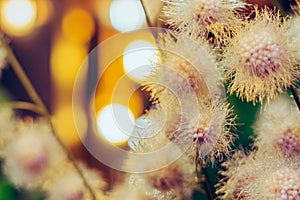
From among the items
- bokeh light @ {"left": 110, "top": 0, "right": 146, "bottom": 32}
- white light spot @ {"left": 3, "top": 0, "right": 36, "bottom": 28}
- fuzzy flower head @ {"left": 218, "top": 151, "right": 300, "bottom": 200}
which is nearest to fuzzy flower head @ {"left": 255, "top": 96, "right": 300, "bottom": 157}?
fuzzy flower head @ {"left": 218, "top": 151, "right": 300, "bottom": 200}

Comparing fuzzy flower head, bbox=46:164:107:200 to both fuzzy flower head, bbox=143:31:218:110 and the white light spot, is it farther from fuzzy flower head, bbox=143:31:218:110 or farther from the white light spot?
the white light spot

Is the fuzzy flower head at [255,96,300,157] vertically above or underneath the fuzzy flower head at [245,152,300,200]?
above

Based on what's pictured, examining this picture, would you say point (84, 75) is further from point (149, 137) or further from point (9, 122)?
point (149, 137)

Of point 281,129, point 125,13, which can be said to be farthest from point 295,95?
point 125,13

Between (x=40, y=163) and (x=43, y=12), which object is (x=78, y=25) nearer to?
(x=43, y=12)

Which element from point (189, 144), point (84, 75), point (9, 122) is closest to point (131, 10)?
point (84, 75)

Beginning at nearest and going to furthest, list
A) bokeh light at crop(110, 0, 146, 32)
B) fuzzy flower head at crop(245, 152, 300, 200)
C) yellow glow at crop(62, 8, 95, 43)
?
fuzzy flower head at crop(245, 152, 300, 200)
bokeh light at crop(110, 0, 146, 32)
yellow glow at crop(62, 8, 95, 43)

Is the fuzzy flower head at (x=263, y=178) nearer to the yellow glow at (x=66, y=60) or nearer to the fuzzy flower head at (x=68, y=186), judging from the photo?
the fuzzy flower head at (x=68, y=186)
